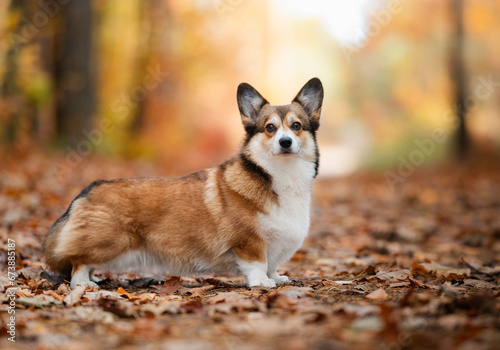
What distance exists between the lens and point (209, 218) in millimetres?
4402

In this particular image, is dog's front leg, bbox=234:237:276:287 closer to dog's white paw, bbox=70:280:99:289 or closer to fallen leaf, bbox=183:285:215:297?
fallen leaf, bbox=183:285:215:297

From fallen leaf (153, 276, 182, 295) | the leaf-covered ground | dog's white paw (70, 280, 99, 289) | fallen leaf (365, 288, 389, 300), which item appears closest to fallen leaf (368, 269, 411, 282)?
the leaf-covered ground

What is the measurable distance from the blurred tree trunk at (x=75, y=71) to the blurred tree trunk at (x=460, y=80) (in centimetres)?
1346

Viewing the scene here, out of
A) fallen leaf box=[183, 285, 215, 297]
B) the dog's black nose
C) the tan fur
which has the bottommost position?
fallen leaf box=[183, 285, 215, 297]

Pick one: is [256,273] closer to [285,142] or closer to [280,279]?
[280,279]

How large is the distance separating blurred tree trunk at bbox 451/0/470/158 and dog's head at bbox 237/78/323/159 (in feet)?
50.8

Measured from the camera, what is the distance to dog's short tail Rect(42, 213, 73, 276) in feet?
13.9

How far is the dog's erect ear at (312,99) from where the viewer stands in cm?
480

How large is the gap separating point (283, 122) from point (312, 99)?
0.53 m

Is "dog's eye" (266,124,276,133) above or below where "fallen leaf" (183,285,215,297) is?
above

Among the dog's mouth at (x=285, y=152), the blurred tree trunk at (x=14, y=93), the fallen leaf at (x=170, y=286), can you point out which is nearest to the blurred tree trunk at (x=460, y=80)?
the blurred tree trunk at (x=14, y=93)

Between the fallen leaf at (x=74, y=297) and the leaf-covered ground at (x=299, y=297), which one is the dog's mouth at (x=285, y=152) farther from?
the fallen leaf at (x=74, y=297)

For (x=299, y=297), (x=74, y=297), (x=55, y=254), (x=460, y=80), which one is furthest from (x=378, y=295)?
(x=460, y=80)

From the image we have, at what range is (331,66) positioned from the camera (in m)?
45.6
